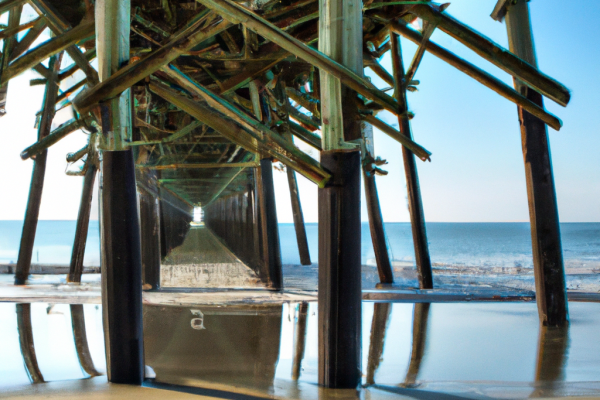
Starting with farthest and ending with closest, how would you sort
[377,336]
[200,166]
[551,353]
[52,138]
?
[200,166]
[52,138]
[377,336]
[551,353]

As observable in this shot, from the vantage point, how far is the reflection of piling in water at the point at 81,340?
323cm

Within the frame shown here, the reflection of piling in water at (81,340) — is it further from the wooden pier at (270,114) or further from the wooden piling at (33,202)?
the wooden piling at (33,202)

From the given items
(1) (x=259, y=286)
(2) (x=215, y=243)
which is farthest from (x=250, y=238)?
(1) (x=259, y=286)

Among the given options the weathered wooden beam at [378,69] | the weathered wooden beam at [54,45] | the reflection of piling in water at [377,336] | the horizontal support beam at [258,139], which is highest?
the weathered wooden beam at [378,69]

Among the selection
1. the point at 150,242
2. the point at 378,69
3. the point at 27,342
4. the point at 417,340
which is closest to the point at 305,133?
the point at 378,69

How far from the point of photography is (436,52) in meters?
4.28

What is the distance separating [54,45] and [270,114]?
3.63 metres

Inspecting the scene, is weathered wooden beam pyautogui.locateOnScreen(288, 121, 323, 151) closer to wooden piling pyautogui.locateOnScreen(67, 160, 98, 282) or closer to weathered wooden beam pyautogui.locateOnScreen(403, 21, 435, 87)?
weathered wooden beam pyautogui.locateOnScreen(403, 21, 435, 87)

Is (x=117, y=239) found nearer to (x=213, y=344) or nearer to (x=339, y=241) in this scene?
(x=339, y=241)

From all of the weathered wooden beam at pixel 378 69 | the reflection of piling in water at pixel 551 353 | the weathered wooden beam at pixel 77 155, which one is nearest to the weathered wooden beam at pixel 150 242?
the weathered wooden beam at pixel 77 155

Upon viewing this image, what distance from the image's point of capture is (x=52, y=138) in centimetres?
695

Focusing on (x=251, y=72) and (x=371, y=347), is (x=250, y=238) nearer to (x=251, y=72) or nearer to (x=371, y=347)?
(x=251, y=72)

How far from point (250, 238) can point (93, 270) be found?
385 cm

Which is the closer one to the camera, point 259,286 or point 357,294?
point 357,294
